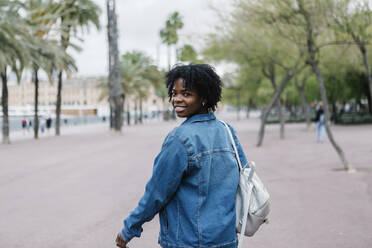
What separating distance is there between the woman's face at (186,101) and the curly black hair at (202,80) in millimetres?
23

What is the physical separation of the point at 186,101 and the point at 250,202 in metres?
0.62

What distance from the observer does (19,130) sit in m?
38.7

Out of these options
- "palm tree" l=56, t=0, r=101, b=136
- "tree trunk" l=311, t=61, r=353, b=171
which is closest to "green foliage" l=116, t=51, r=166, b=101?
"palm tree" l=56, t=0, r=101, b=136

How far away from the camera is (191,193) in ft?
6.44

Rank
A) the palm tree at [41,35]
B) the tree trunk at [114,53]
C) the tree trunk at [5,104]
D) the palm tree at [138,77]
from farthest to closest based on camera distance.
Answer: the palm tree at [138,77] → the tree trunk at [114,53] → the palm tree at [41,35] → the tree trunk at [5,104]

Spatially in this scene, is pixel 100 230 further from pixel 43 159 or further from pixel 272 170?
pixel 43 159

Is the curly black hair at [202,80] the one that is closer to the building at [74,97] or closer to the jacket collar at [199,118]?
the jacket collar at [199,118]

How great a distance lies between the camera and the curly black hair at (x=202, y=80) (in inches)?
82.4

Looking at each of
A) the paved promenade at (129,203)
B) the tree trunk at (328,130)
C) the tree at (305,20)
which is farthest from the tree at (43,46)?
the tree trunk at (328,130)

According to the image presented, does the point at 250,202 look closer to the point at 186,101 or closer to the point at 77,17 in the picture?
the point at 186,101

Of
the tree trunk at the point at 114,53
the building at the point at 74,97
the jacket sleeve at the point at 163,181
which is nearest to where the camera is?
the jacket sleeve at the point at 163,181

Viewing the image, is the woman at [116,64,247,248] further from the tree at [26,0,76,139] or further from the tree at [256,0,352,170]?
the tree at [26,0,76,139]

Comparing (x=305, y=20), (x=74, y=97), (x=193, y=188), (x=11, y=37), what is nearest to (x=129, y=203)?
(x=193, y=188)

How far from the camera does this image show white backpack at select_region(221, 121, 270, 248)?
82.7 inches
